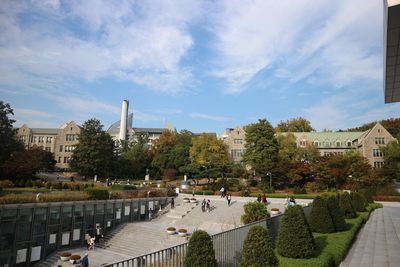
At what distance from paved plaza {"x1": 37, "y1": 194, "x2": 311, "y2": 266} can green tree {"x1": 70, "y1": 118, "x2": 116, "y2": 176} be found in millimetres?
22860

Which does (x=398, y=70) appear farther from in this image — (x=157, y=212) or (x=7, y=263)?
(x=157, y=212)

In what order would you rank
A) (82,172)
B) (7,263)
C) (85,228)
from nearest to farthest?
1. (7,263)
2. (85,228)
3. (82,172)

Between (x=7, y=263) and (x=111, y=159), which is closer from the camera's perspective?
(x=7, y=263)

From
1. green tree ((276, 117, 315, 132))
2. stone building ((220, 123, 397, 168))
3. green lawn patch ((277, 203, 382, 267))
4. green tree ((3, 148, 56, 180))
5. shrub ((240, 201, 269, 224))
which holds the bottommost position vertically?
green lawn patch ((277, 203, 382, 267))

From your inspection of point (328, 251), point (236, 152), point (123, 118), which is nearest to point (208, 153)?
point (236, 152)

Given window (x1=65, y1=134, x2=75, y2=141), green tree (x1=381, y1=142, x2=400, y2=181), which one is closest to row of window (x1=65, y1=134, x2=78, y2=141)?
window (x1=65, y1=134, x2=75, y2=141)

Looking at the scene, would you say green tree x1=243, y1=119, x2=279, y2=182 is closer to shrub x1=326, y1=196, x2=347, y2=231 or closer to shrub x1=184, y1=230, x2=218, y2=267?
shrub x1=326, y1=196, x2=347, y2=231

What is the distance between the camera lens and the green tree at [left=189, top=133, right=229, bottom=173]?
57.4 meters

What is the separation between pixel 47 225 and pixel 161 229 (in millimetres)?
9676

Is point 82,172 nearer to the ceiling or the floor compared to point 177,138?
nearer to the floor

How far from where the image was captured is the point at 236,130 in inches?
2960

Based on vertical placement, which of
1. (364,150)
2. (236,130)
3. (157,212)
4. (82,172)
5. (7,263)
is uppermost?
(236,130)

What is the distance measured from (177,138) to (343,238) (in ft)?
199

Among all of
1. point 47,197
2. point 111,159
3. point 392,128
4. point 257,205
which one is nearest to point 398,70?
point 257,205
